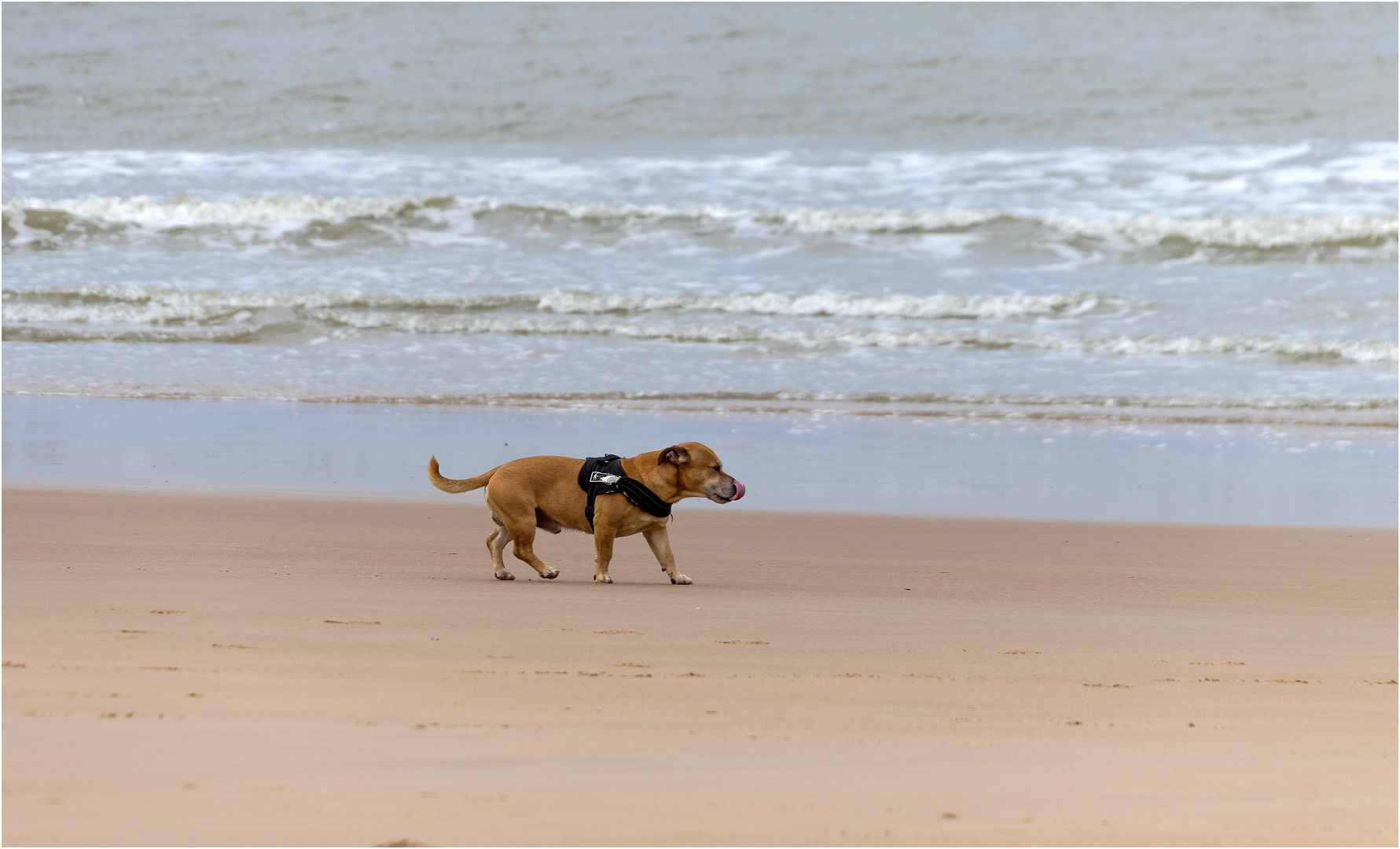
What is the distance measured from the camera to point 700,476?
481 centimetres

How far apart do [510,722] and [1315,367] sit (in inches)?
458

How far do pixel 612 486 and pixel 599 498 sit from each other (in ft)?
0.26

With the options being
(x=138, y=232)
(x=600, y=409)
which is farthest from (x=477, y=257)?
(x=600, y=409)

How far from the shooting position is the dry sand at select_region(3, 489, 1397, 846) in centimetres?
230

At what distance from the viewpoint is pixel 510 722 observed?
2814mm

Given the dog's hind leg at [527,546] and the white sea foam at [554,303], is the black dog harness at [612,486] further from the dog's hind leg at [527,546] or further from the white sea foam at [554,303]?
the white sea foam at [554,303]

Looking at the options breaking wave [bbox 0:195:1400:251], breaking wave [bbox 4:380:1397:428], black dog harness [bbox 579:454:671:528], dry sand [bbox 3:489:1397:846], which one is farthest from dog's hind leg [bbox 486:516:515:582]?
breaking wave [bbox 0:195:1400:251]

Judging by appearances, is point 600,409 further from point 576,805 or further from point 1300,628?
point 576,805

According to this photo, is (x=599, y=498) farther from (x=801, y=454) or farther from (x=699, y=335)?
(x=699, y=335)

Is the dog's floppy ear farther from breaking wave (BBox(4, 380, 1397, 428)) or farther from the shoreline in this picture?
breaking wave (BBox(4, 380, 1397, 428))

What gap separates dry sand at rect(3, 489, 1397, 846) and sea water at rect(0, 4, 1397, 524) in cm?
216

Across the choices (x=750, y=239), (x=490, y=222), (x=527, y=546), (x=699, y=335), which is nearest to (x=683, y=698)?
(x=527, y=546)

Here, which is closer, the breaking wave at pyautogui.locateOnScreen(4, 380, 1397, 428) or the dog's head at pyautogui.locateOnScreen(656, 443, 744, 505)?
the dog's head at pyautogui.locateOnScreen(656, 443, 744, 505)

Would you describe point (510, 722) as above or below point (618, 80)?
below
